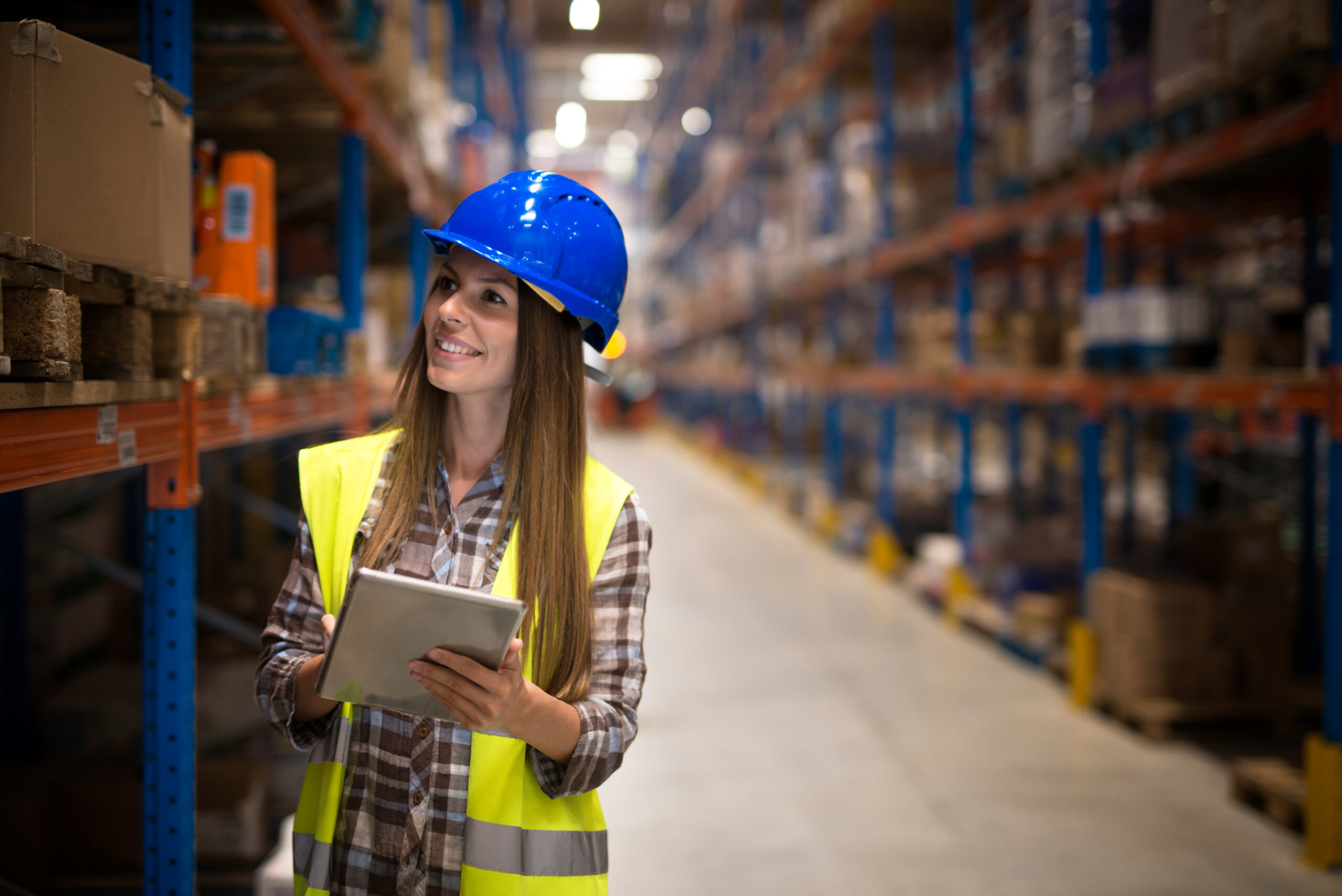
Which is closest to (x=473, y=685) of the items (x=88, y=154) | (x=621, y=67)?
(x=88, y=154)

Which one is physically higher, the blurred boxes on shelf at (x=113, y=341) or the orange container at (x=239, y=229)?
the orange container at (x=239, y=229)

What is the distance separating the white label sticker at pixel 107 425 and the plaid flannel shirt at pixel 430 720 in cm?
53

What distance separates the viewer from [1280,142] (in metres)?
3.66

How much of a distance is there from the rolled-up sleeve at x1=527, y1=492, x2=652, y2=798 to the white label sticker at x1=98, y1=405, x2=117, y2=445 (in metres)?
0.98

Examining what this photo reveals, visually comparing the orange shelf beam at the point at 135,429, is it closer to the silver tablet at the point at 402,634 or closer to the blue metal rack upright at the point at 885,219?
the silver tablet at the point at 402,634

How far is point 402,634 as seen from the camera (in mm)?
1299

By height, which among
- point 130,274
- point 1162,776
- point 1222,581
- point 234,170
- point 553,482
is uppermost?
point 234,170

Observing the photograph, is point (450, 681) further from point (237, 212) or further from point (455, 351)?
point (237, 212)

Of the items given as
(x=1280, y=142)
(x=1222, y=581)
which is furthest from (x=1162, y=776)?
(x=1280, y=142)

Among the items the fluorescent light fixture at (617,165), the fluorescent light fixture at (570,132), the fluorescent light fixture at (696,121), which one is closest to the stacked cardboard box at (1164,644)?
the fluorescent light fixture at (696,121)

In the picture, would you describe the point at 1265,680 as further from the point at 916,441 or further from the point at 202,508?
the point at 916,441

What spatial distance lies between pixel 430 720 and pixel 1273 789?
3.45 meters

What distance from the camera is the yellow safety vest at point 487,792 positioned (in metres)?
1.48

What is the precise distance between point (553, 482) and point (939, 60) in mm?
8799
